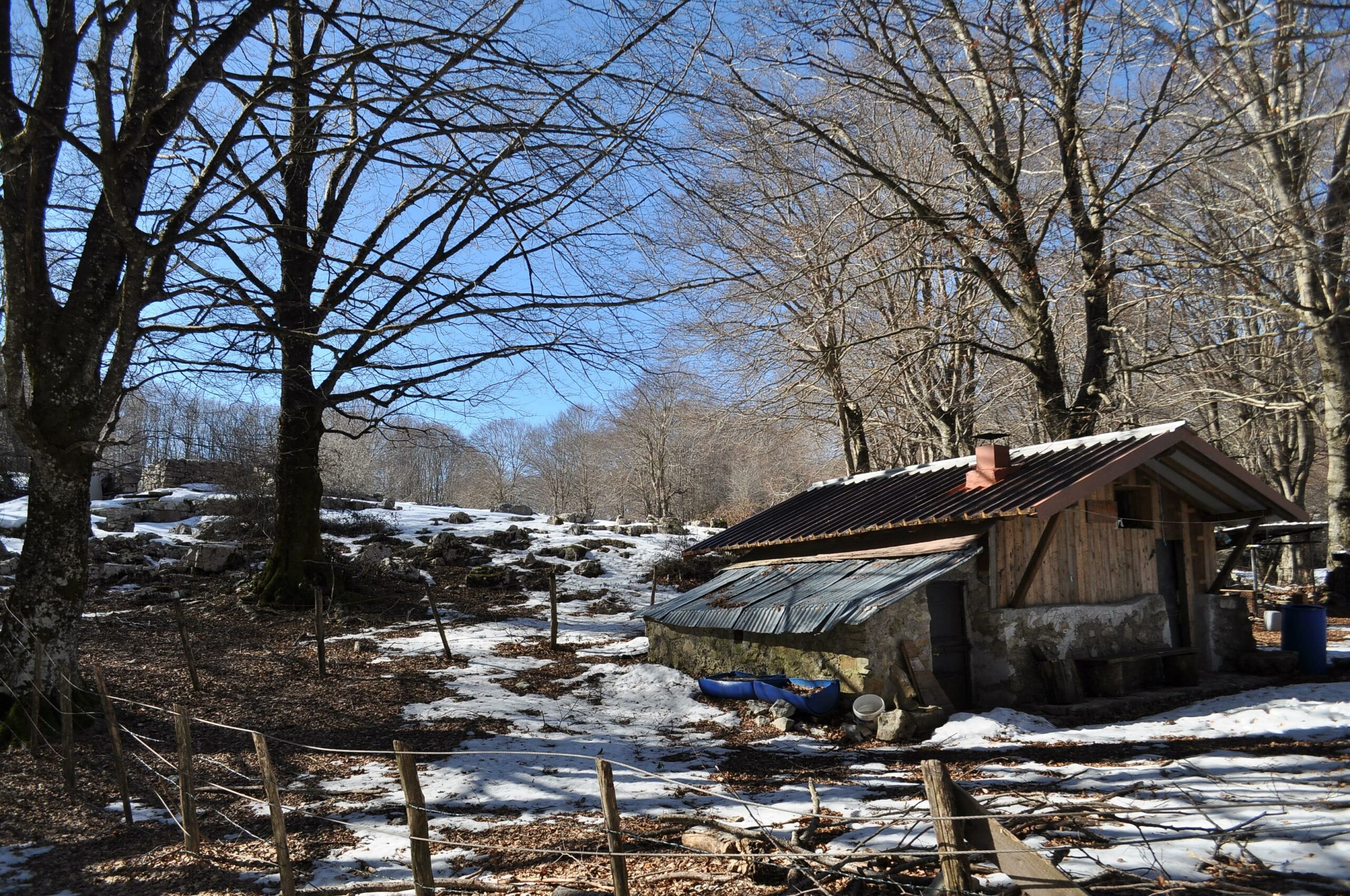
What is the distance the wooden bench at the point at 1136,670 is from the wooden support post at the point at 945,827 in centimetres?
861

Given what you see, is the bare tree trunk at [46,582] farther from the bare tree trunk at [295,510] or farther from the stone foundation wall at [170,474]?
the stone foundation wall at [170,474]

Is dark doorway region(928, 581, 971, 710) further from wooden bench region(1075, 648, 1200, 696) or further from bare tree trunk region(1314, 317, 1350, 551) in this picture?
bare tree trunk region(1314, 317, 1350, 551)

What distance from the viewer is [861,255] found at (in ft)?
65.4

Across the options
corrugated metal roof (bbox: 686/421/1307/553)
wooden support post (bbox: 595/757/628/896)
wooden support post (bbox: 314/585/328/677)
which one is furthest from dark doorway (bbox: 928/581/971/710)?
wooden support post (bbox: 314/585/328/677)

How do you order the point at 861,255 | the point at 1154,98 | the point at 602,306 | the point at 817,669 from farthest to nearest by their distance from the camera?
the point at 861,255
the point at 1154,98
the point at 817,669
the point at 602,306

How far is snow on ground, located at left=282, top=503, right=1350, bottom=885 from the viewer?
186 inches

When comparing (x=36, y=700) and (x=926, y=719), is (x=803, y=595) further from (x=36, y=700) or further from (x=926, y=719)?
Result: (x=36, y=700)

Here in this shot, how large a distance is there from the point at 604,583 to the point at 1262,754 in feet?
51.6

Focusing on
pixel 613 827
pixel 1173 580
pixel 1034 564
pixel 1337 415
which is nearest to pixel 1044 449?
pixel 1034 564

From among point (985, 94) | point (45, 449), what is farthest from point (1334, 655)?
point (45, 449)

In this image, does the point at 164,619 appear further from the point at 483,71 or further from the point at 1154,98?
the point at 1154,98

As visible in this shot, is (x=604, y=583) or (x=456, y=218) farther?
(x=604, y=583)

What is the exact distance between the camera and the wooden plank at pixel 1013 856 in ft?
11.7

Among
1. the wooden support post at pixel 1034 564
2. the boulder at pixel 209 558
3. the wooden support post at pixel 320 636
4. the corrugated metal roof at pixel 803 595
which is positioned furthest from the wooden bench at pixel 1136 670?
the boulder at pixel 209 558
